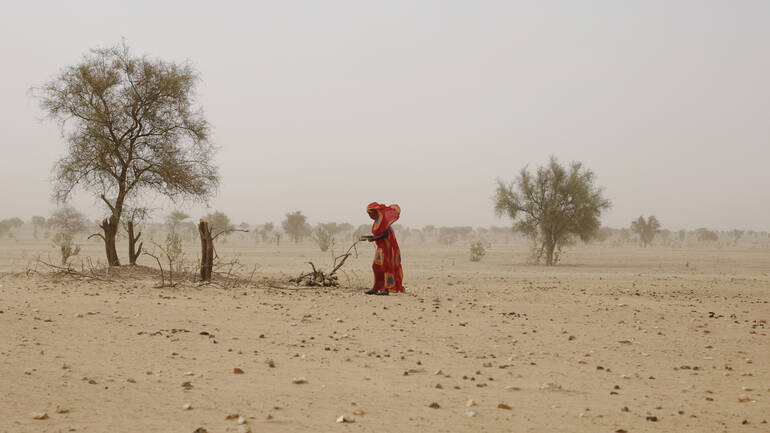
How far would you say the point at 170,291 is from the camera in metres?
13.8

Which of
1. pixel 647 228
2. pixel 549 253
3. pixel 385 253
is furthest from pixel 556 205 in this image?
pixel 647 228

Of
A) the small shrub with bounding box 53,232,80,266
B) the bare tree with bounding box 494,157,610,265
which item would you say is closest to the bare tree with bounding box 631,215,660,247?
the bare tree with bounding box 494,157,610,265

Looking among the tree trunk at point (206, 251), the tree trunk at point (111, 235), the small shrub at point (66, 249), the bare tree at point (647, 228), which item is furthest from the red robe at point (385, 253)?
the bare tree at point (647, 228)

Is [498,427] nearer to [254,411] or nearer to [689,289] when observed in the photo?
[254,411]

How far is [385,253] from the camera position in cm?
1503

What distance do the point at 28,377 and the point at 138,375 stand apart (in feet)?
3.64

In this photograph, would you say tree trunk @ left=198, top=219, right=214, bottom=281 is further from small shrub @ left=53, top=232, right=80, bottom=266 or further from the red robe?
small shrub @ left=53, top=232, right=80, bottom=266

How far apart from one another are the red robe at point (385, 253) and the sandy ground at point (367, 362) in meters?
0.77

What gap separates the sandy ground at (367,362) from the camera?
5.90 m

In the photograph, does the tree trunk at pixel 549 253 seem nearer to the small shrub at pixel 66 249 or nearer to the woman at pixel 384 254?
the woman at pixel 384 254

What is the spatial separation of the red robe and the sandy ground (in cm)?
77

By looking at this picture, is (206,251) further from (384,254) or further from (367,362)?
(367,362)

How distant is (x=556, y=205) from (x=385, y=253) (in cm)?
2461

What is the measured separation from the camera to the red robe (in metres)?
15.0
